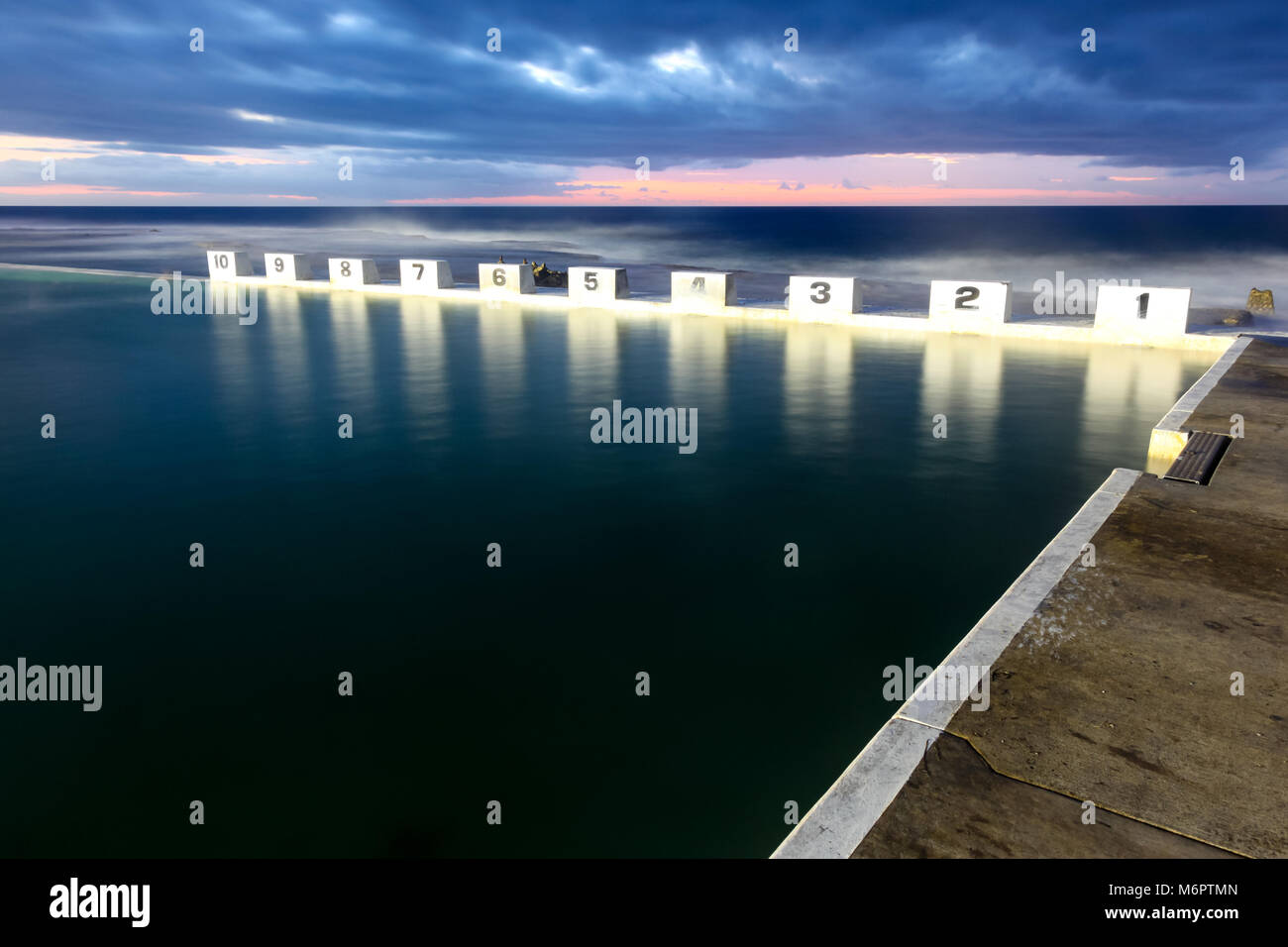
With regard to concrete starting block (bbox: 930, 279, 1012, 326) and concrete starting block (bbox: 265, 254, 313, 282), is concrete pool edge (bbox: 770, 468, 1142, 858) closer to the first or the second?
concrete starting block (bbox: 930, 279, 1012, 326)

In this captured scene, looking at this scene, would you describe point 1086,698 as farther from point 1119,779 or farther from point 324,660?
point 324,660

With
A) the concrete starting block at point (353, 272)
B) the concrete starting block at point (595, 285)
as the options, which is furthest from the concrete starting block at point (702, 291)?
the concrete starting block at point (353, 272)

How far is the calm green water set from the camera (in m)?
5.05

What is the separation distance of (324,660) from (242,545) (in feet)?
9.23

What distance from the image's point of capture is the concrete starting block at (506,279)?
29203mm

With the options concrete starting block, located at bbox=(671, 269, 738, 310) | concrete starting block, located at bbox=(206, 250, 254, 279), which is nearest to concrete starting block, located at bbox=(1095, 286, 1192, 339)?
concrete starting block, located at bbox=(671, 269, 738, 310)

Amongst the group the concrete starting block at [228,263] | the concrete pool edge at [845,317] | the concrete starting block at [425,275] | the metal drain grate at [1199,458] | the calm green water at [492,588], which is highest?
the concrete starting block at [228,263]

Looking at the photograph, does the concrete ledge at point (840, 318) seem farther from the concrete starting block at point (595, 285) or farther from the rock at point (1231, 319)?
the rock at point (1231, 319)

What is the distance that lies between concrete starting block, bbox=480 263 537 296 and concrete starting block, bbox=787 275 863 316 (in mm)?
10169

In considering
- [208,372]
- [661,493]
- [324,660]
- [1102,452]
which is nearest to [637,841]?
[324,660]

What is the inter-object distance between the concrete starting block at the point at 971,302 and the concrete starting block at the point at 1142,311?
220cm
